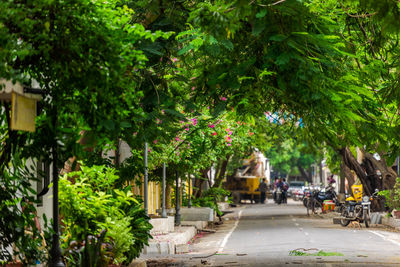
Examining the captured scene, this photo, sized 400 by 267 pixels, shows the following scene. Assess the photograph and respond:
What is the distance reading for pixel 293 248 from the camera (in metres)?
18.8

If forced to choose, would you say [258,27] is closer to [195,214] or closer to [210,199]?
[195,214]

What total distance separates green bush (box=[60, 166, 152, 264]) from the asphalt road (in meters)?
2.34

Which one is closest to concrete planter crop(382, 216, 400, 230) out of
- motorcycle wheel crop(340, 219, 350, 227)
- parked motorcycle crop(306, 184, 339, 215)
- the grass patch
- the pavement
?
the pavement

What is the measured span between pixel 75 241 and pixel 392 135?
217 inches

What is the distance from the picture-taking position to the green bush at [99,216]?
38.2 ft

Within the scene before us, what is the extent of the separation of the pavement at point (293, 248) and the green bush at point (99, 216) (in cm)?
222

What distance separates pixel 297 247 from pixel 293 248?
1.08 feet

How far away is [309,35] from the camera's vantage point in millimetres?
9000

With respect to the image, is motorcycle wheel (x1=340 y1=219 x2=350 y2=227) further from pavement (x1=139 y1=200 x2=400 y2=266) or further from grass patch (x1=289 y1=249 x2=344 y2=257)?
grass patch (x1=289 y1=249 x2=344 y2=257)

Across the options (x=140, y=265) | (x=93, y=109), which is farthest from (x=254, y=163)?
(x=93, y=109)

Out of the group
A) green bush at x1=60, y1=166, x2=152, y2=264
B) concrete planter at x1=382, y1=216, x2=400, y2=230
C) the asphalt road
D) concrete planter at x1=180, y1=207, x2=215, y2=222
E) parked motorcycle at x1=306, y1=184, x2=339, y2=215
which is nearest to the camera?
green bush at x1=60, y1=166, x2=152, y2=264

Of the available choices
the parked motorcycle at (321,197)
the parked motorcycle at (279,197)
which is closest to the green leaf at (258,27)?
the parked motorcycle at (321,197)

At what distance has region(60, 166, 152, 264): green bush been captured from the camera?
1164cm

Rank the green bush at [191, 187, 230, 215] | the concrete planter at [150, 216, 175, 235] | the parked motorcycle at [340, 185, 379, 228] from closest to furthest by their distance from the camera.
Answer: the concrete planter at [150, 216, 175, 235] → the parked motorcycle at [340, 185, 379, 228] → the green bush at [191, 187, 230, 215]
